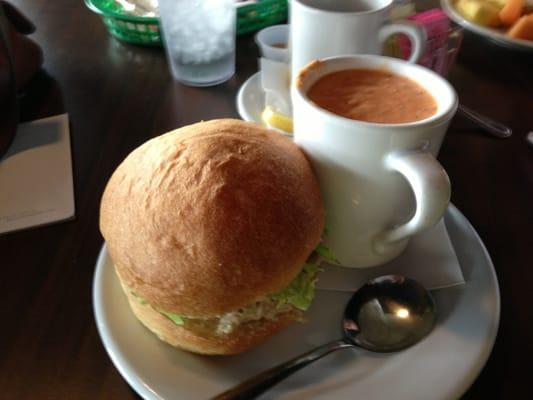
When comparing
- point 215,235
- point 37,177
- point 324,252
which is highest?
point 215,235

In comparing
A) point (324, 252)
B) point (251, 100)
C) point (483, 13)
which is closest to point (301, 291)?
point (324, 252)

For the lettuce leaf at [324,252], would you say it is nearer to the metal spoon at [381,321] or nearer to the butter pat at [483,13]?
the metal spoon at [381,321]

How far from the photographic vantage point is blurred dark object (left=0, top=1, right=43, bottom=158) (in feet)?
3.65

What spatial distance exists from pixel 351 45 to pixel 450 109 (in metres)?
0.36

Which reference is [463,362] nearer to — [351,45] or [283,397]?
[283,397]

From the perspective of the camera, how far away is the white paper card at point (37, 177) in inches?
35.5

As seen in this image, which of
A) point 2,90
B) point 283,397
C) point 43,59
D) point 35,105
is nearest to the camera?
point 283,397

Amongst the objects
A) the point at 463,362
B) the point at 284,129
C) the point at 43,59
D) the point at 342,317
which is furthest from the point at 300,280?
the point at 43,59

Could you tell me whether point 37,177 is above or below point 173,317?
below

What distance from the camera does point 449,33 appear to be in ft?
3.95

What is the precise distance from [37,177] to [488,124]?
1.05 meters

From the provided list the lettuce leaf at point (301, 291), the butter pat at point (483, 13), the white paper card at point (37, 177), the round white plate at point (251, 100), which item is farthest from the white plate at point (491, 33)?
the white paper card at point (37, 177)

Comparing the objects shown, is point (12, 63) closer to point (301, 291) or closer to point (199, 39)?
point (199, 39)

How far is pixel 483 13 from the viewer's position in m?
1.45
